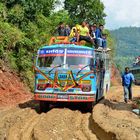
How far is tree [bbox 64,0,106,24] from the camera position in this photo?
46156 mm

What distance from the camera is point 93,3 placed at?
46.1 m

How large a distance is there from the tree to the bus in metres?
28.0

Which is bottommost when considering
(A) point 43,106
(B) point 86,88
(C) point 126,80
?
(A) point 43,106

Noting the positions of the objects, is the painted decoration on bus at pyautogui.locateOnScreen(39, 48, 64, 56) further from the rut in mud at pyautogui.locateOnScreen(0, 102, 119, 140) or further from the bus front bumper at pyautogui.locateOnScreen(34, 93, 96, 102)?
the rut in mud at pyautogui.locateOnScreen(0, 102, 119, 140)

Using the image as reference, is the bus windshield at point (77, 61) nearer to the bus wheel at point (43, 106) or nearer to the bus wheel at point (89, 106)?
the bus wheel at point (89, 106)

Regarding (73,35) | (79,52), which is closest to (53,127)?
(79,52)

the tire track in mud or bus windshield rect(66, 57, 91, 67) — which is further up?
bus windshield rect(66, 57, 91, 67)

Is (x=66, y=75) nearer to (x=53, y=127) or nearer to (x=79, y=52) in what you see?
(x=79, y=52)

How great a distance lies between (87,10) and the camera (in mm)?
46375

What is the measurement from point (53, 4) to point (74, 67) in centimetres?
2233

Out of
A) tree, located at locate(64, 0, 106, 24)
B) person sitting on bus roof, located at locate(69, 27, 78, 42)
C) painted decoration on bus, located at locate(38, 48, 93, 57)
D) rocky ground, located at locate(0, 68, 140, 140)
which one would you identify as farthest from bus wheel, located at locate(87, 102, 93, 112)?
tree, located at locate(64, 0, 106, 24)

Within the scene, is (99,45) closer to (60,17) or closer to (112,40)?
(60,17)

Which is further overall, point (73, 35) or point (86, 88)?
point (73, 35)

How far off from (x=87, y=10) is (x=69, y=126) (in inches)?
1307
